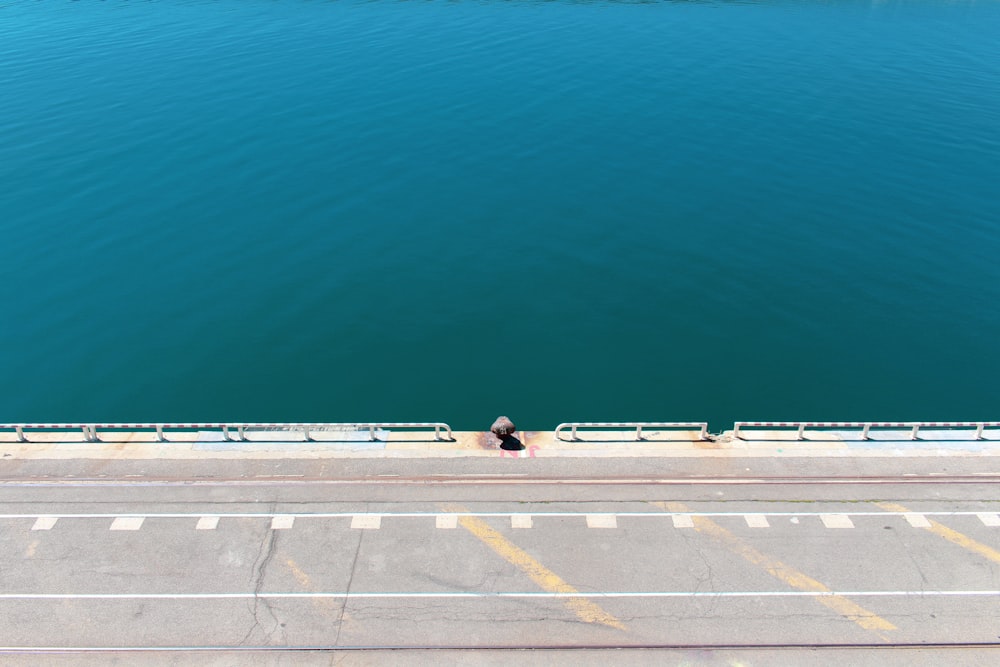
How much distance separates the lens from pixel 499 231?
51.3m

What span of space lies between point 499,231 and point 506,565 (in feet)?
104

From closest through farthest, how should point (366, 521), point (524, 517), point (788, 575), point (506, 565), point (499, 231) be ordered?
point (788, 575), point (506, 565), point (366, 521), point (524, 517), point (499, 231)

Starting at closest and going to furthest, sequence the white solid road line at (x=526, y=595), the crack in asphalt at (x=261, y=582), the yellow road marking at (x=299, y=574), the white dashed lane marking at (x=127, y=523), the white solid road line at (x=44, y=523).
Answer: the crack in asphalt at (x=261, y=582) < the white solid road line at (x=526, y=595) < the yellow road marking at (x=299, y=574) < the white solid road line at (x=44, y=523) < the white dashed lane marking at (x=127, y=523)

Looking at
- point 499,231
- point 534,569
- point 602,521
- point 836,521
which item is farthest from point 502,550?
point 499,231

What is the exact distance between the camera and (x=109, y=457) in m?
28.0

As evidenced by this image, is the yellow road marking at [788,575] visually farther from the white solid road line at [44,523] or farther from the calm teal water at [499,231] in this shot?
the white solid road line at [44,523]

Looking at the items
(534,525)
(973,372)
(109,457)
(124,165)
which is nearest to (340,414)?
(109,457)

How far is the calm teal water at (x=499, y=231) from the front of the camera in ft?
123

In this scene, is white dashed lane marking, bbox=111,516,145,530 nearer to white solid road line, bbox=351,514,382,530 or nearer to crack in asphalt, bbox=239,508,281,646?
crack in asphalt, bbox=239,508,281,646

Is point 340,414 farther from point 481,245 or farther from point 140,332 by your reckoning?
point 481,245

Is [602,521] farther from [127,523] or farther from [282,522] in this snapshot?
[127,523]

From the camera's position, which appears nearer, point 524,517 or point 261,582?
point 261,582

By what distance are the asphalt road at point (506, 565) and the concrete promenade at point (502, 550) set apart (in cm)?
7

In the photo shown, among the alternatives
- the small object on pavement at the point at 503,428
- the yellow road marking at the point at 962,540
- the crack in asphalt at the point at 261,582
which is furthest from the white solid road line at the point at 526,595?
the small object on pavement at the point at 503,428
